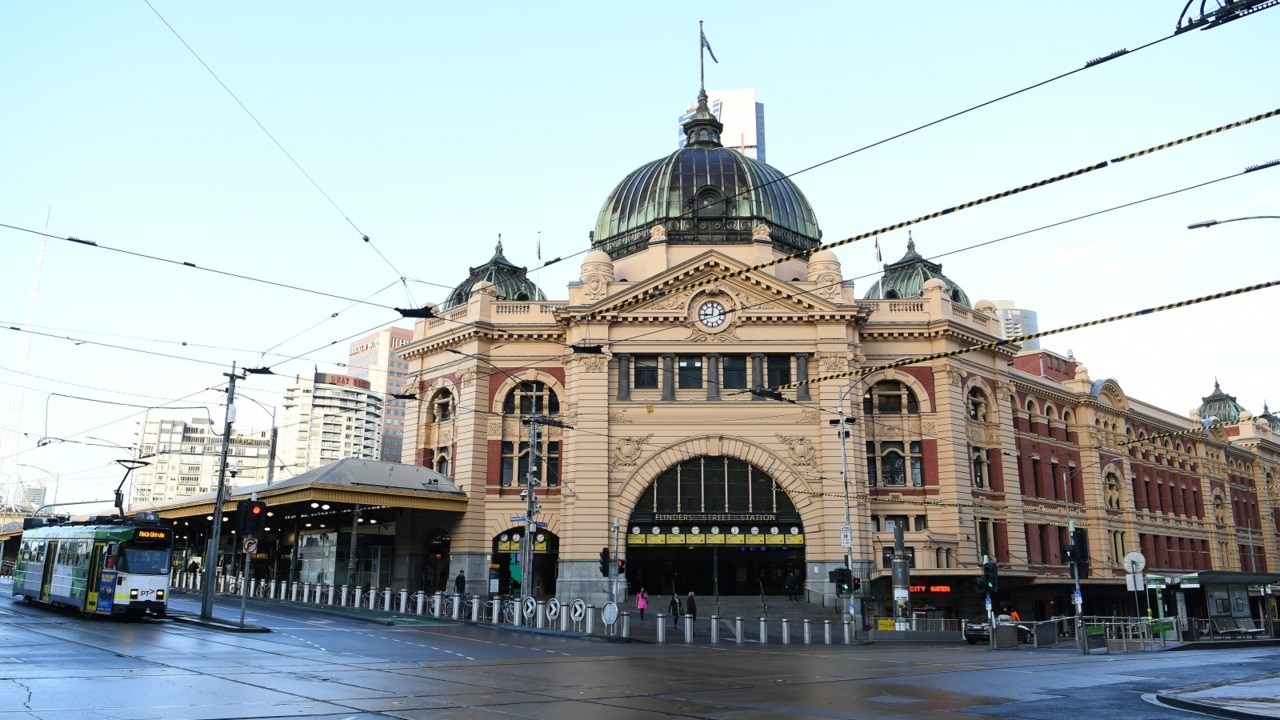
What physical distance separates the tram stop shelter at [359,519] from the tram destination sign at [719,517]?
1088 centimetres

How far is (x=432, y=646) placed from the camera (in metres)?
29.1

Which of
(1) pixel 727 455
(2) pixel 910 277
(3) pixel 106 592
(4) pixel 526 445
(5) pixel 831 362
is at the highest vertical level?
(2) pixel 910 277

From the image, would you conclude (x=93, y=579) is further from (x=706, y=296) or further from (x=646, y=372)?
(x=706, y=296)

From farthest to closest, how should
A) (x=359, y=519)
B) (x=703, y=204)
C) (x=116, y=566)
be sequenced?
(x=703, y=204) < (x=359, y=519) < (x=116, y=566)

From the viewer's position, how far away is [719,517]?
161 feet

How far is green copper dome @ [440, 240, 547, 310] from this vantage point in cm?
6378

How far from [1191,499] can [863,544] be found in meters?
44.3

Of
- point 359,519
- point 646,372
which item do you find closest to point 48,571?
point 359,519

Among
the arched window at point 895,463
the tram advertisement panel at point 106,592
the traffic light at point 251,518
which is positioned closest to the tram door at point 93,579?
the tram advertisement panel at point 106,592

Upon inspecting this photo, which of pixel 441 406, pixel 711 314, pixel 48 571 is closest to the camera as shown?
pixel 48 571

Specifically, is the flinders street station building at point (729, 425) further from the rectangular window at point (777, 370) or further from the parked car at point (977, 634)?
the parked car at point (977, 634)

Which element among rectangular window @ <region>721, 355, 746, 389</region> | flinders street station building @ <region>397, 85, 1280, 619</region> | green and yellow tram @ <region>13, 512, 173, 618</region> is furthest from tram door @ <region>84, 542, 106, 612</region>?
rectangular window @ <region>721, 355, 746, 389</region>

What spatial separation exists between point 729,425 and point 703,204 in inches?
545

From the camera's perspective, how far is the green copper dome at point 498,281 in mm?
63781
